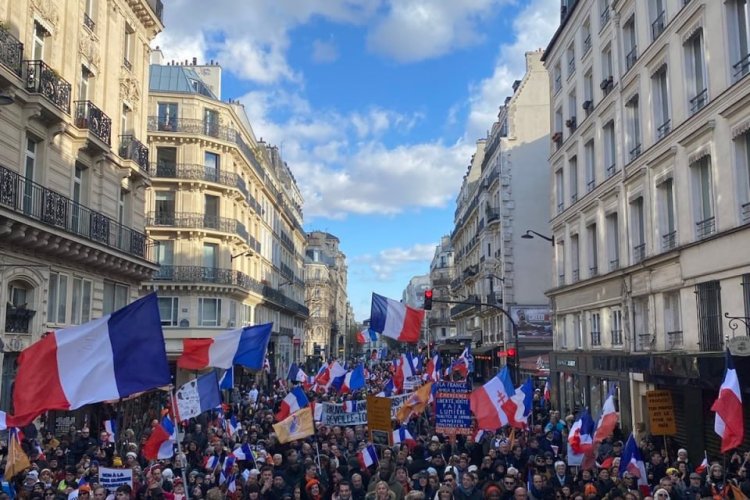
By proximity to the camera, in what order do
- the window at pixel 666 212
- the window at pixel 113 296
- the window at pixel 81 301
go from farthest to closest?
the window at pixel 113 296 < the window at pixel 81 301 < the window at pixel 666 212

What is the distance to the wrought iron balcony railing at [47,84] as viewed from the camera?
60.0 feet

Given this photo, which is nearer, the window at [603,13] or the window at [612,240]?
the window at [612,240]

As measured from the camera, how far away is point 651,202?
20984mm

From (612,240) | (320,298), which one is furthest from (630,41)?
(320,298)

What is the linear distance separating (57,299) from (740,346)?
1652 cm

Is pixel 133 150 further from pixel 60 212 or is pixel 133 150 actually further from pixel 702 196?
pixel 702 196

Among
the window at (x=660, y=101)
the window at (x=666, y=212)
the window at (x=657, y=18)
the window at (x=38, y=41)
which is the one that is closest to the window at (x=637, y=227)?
the window at (x=666, y=212)

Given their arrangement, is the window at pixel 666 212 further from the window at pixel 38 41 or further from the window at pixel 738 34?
the window at pixel 38 41

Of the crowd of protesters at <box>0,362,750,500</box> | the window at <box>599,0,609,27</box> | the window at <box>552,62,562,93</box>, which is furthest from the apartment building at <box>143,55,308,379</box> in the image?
the crowd of protesters at <box>0,362,750,500</box>

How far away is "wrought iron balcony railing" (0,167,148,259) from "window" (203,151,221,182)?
16.2 meters

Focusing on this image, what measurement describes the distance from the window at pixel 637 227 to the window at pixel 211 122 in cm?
2541

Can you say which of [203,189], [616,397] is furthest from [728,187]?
[203,189]

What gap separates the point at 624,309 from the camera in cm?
2342

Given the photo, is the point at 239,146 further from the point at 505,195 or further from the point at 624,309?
the point at 624,309
